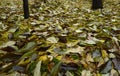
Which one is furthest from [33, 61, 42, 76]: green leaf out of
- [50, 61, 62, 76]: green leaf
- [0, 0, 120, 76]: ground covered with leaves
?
[50, 61, 62, 76]: green leaf

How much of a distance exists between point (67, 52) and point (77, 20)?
3.17m

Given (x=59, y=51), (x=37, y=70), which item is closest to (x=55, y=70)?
(x=37, y=70)

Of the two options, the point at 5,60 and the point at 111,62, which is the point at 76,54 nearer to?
the point at 111,62

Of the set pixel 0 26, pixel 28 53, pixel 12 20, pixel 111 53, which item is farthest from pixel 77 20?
pixel 28 53

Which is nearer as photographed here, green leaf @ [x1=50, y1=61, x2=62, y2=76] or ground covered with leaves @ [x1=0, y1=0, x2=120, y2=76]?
green leaf @ [x1=50, y1=61, x2=62, y2=76]

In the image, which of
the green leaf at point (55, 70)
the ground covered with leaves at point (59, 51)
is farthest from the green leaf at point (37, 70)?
the green leaf at point (55, 70)

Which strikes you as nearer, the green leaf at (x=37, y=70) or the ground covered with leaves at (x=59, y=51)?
the green leaf at (x=37, y=70)

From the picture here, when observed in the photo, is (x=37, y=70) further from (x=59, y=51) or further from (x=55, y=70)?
(x=59, y=51)

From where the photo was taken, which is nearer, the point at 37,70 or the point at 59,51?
the point at 37,70

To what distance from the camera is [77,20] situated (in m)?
7.35

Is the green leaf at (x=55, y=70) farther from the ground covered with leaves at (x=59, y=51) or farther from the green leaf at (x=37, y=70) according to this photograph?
the green leaf at (x=37, y=70)

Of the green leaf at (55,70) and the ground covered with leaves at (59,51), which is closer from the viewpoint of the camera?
the green leaf at (55,70)

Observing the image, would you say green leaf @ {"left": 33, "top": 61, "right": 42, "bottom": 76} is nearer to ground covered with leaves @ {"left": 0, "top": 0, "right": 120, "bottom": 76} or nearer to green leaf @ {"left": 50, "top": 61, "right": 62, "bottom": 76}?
ground covered with leaves @ {"left": 0, "top": 0, "right": 120, "bottom": 76}

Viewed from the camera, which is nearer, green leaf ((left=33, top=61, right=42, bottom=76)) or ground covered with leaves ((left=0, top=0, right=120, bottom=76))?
green leaf ((left=33, top=61, right=42, bottom=76))
